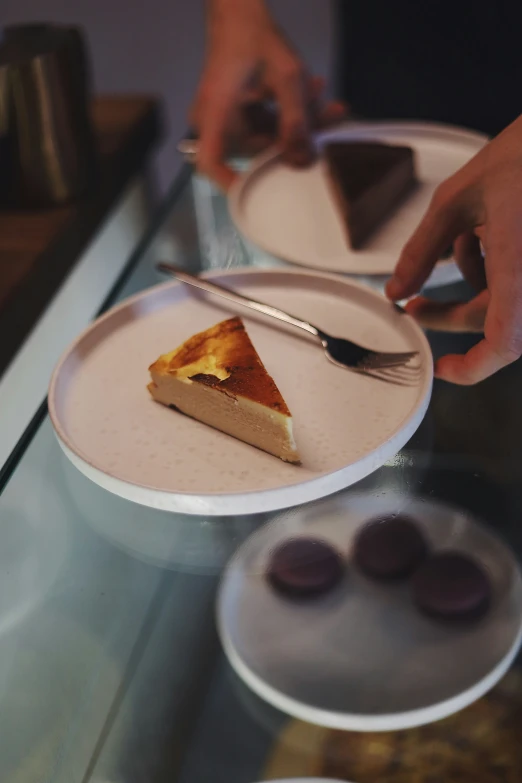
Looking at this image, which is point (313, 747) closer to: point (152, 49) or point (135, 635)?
point (135, 635)

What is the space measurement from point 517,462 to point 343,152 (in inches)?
27.8

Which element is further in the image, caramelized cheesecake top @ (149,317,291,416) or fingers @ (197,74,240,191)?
fingers @ (197,74,240,191)

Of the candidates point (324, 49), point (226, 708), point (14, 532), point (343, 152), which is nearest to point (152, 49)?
point (324, 49)

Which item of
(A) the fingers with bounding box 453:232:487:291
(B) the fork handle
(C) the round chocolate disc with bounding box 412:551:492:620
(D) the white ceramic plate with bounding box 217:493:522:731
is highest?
(A) the fingers with bounding box 453:232:487:291

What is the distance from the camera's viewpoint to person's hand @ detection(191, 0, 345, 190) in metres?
1.25

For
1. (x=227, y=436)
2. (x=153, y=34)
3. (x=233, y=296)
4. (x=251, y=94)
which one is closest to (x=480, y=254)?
(x=233, y=296)

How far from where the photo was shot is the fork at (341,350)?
31.3 inches

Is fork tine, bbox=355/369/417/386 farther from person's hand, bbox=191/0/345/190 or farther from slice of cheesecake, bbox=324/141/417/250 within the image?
person's hand, bbox=191/0/345/190

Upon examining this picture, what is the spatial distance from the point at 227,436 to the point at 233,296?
242 mm

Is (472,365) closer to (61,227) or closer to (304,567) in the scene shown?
(304,567)

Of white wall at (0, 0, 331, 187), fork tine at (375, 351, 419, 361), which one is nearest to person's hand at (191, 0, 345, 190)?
fork tine at (375, 351, 419, 361)

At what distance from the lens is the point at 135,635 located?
2.01 ft

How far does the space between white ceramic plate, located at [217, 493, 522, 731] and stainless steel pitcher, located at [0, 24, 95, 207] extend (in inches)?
32.0

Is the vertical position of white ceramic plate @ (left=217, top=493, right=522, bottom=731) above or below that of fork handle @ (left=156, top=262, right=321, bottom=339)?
below
